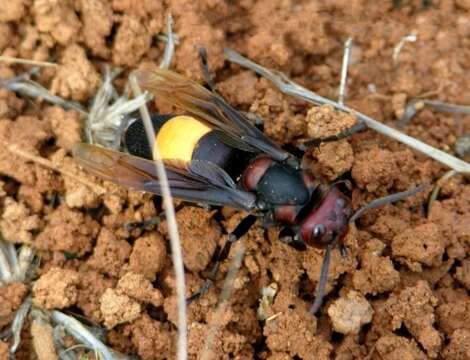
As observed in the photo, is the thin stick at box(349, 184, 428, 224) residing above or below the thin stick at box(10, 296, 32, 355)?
above

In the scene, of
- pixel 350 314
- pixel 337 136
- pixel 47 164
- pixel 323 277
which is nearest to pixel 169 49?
pixel 47 164

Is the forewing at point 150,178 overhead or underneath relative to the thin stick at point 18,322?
overhead

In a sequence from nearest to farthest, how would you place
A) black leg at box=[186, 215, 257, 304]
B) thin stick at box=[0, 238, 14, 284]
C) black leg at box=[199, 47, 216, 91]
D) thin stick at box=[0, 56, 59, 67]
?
1. thin stick at box=[0, 238, 14, 284]
2. black leg at box=[186, 215, 257, 304]
3. thin stick at box=[0, 56, 59, 67]
4. black leg at box=[199, 47, 216, 91]

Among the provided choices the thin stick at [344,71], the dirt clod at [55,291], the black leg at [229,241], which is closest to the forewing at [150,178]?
the black leg at [229,241]

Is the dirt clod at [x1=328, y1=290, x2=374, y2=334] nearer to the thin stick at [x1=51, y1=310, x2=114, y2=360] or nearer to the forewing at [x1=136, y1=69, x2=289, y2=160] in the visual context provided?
the forewing at [x1=136, y1=69, x2=289, y2=160]

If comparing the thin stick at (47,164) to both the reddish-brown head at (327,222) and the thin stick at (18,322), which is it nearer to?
the thin stick at (18,322)

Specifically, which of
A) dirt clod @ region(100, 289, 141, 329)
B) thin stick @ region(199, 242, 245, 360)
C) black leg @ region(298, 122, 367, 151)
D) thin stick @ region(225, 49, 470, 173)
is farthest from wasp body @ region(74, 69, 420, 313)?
dirt clod @ region(100, 289, 141, 329)

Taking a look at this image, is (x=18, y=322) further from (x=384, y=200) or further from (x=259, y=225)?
(x=384, y=200)
